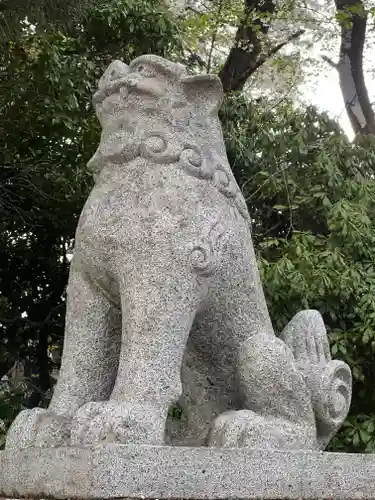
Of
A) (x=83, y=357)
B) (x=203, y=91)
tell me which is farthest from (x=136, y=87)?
(x=83, y=357)

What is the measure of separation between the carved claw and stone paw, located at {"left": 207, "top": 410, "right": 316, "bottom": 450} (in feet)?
0.46

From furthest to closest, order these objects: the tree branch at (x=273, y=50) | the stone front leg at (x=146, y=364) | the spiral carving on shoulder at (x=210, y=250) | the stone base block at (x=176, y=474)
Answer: the tree branch at (x=273, y=50) < the spiral carving on shoulder at (x=210, y=250) < the stone front leg at (x=146, y=364) < the stone base block at (x=176, y=474)

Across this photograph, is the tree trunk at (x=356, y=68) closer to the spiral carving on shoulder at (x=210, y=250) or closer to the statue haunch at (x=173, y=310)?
the statue haunch at (x=173, y=310)

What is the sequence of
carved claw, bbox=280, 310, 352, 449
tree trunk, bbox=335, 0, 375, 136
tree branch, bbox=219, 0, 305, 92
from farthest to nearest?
tree trunk, bbox=335, 0, 375, 136 → tree branch, bbox=219, 0, 305, 92 → carved claw, bbox=280, 310, 352, 449

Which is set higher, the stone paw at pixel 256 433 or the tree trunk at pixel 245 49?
the tree trunk at pixel 245 49

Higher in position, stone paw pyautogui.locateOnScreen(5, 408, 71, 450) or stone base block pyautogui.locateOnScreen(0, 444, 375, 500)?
stone paw pyautogui.locateOnScreen(5, 408, 71, 450)

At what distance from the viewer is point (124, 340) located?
7.61 feet

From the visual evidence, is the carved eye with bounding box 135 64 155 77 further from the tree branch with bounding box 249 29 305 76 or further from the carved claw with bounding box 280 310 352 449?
the tree branch with bounding box 249 29 305 76

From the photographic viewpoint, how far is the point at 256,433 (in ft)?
7.46

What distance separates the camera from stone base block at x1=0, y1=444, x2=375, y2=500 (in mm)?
1961

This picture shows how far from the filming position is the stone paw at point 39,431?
228cm

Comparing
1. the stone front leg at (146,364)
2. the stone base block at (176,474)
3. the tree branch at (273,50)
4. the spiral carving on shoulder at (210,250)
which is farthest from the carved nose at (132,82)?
the tree branch at (273,50)

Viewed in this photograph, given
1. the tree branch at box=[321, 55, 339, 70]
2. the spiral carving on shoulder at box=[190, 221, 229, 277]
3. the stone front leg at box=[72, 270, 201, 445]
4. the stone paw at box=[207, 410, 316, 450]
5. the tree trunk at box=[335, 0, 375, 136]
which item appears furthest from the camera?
the tree branch at box=[321, 55, 339, 70]

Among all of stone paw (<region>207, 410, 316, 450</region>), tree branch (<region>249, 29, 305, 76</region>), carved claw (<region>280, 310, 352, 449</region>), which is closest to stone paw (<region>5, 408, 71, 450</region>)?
stone paw (<region>207, 410, 316, 450</region>)
